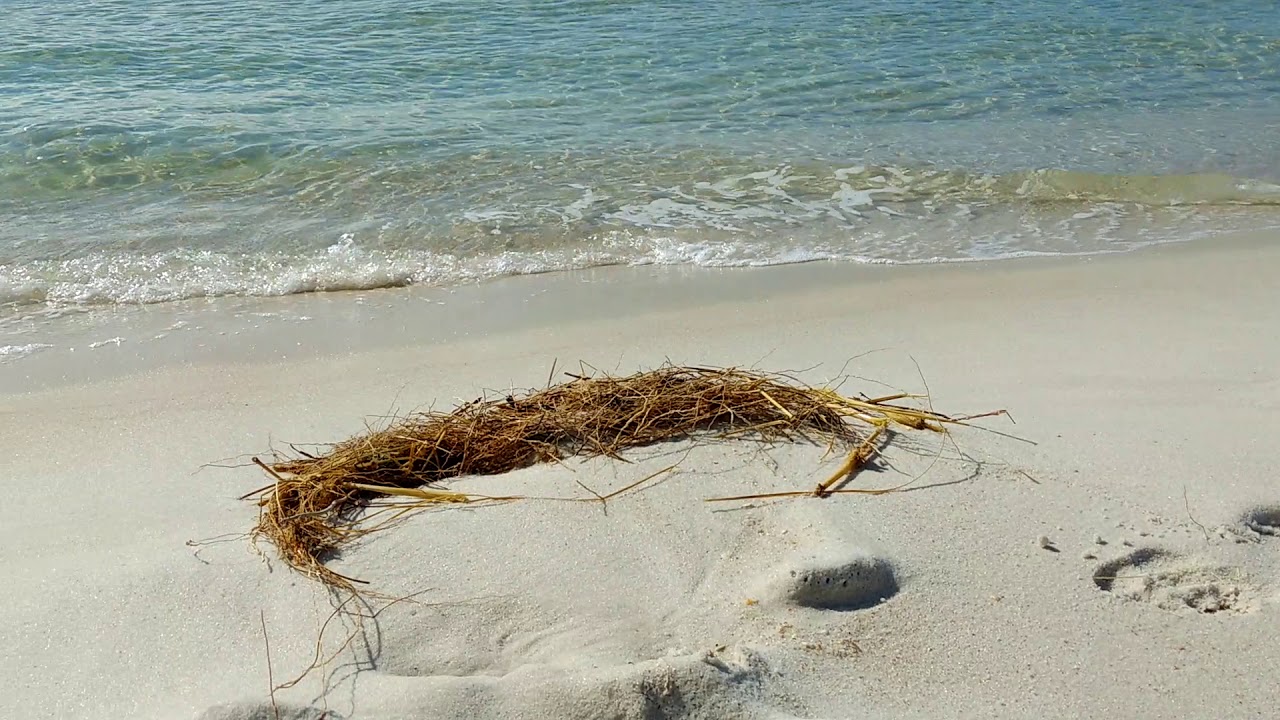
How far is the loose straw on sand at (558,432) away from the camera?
9.46 ft

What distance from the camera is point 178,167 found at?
684cm

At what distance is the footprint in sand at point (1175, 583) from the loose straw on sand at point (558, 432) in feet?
2.42

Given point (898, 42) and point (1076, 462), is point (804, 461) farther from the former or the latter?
point (898, 42)

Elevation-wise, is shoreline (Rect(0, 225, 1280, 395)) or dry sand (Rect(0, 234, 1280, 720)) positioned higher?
dry sand (Rect(0, 234, 1280, 720))

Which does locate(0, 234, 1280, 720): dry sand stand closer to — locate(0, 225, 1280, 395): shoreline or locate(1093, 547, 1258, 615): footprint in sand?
locate(1093, 547, 1258, 615): footprint in sand

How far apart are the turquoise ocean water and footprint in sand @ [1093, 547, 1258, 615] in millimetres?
3020

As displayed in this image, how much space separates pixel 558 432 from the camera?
10.3 feet

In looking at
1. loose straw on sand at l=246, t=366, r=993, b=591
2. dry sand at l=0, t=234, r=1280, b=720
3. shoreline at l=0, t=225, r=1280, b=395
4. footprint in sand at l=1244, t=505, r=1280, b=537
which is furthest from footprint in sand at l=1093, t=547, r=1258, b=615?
shoreline at l=0, t=225, r=1280, b=395

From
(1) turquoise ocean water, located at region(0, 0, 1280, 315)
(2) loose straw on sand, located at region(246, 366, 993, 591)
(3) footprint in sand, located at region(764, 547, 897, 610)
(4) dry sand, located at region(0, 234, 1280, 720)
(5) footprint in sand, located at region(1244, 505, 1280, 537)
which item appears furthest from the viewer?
A: (1) turquoise ocean water, located at region(0, 0, 1280, 315)

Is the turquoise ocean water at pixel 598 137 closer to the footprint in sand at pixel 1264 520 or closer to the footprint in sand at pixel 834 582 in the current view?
the footprint in sand at pixel 1264 520

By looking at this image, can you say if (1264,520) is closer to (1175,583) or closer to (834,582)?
(1175,583)

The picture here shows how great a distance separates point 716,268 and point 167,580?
129 inches

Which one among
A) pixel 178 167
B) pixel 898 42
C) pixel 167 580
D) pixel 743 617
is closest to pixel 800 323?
pixel 743 617

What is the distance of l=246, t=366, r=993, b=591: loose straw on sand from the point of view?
288 cm
